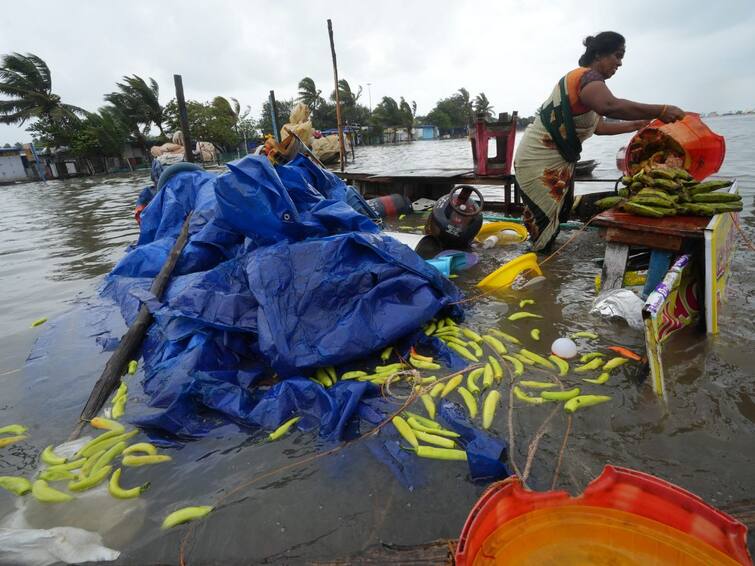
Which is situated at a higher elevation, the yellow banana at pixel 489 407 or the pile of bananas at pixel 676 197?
the pile of bananas at pixel 676 197

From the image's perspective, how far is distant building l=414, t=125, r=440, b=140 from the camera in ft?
243

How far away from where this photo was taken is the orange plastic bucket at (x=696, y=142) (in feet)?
15.0

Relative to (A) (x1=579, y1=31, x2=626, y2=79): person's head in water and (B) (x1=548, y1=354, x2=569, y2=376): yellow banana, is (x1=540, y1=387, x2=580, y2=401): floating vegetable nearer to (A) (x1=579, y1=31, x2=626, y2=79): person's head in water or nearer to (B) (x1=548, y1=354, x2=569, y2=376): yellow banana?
(B) (x1=548, y1=354, x2=569, y2=376): yellow banana

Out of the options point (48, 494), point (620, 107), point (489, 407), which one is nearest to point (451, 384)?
point (489, 407)

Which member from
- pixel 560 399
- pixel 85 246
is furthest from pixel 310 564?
pixel 85 246

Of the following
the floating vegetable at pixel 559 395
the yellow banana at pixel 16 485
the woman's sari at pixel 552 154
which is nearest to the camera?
the yellow banana at pixel 16 485

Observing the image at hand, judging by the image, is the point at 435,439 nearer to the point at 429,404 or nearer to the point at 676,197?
the point at 429,404

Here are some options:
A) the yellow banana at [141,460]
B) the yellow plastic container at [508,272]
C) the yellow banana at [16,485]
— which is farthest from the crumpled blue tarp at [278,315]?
the yellow plastic container at [508,272]

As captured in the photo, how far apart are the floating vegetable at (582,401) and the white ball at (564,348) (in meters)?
0.55

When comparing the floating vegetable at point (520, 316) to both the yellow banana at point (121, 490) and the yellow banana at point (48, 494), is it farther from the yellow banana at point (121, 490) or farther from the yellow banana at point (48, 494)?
the yellow banana at point (48, 494)

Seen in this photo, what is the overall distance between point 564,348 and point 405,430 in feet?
5.05

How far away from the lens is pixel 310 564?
1757 mm

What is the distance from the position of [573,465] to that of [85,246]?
33.2ft

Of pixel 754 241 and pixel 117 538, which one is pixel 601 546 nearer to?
pixel 117 538
